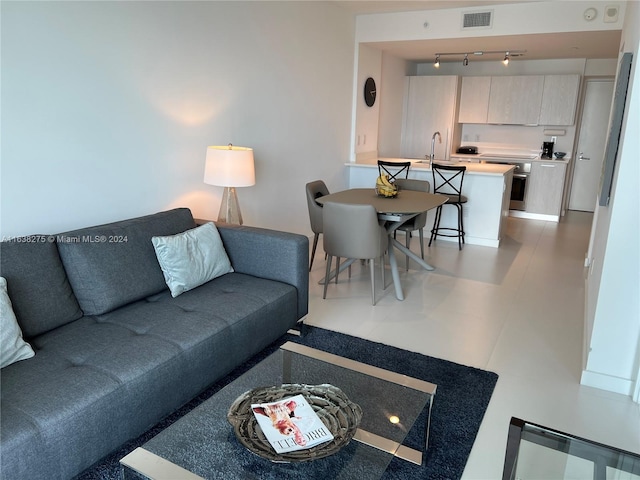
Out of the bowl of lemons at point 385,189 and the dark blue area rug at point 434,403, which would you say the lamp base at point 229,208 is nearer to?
the dark blue area rug at point 434,403

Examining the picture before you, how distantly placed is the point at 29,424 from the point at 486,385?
215cm

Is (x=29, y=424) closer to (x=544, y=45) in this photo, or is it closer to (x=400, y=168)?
(x=400, y=168)

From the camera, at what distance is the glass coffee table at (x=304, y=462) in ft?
A: 4.96

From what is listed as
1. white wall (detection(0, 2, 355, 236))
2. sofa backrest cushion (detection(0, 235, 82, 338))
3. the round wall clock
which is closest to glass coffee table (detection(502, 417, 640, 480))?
sofa backrest cushion (detection(0, 235, 82, 338))

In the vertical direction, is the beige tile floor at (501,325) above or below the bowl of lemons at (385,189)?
below

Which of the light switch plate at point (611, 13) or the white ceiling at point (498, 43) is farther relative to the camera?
the white ceiling at point (498, 43)

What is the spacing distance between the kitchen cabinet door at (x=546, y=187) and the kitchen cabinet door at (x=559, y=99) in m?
0.74

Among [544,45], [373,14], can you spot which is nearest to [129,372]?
[373,14]

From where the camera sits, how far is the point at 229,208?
3586 millimetres

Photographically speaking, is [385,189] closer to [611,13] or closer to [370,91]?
[370,91]

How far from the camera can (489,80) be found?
7.56 meters

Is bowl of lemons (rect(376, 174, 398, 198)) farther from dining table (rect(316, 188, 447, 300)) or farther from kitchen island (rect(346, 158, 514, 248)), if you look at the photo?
kitchen island (rect(346, 158, 514, 248))

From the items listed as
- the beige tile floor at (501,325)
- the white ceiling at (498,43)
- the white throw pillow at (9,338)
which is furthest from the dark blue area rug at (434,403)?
the white ceiling at (498,43)

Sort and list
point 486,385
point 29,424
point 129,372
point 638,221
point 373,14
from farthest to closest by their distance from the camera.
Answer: point 373,14 → point 486,385 → point 638,221 → point 129,372 → point 29,424
